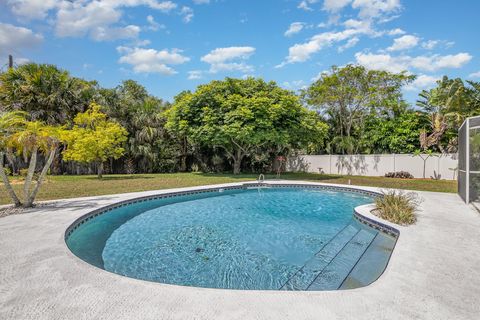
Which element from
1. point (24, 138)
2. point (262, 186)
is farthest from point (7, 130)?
point (262, 186)

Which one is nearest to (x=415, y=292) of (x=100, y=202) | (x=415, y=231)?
(x=415, y=231)

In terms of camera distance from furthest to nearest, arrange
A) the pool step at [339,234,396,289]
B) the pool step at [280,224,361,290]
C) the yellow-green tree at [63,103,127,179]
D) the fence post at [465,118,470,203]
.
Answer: the yellow-green tree at [63,103,127,179], the fence post at [465,118,470,203], the pool step at [280,224,361,290], the pool step at [339,234,396,289]

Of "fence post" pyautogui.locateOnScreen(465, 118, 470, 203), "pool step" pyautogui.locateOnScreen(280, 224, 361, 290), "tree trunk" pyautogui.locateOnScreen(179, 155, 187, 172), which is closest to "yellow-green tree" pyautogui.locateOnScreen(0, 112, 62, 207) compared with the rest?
"pool step" pyautogui.locateOnScreen(280, 224, 361, 290)

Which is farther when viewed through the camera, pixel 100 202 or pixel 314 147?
pixel 314 147

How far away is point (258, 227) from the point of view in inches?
277

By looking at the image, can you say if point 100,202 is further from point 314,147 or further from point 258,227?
point 314,147

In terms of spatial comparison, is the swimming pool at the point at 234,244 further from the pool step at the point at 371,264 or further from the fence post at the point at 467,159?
the fence post at the point at 467,159

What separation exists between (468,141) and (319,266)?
736cm

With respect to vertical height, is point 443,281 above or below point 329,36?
below

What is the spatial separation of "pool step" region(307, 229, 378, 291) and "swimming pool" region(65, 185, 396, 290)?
1 cm

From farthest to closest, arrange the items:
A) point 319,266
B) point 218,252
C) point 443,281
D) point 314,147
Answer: point 314,147 → point 218,252 → point 319,266 → point 443,281

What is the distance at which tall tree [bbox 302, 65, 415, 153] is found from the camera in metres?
21.4

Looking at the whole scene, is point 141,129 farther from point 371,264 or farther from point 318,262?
point 371,264

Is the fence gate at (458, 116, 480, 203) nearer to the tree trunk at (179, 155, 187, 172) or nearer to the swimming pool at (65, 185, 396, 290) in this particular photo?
the swimming pool at (65, 185, 396, 290)
